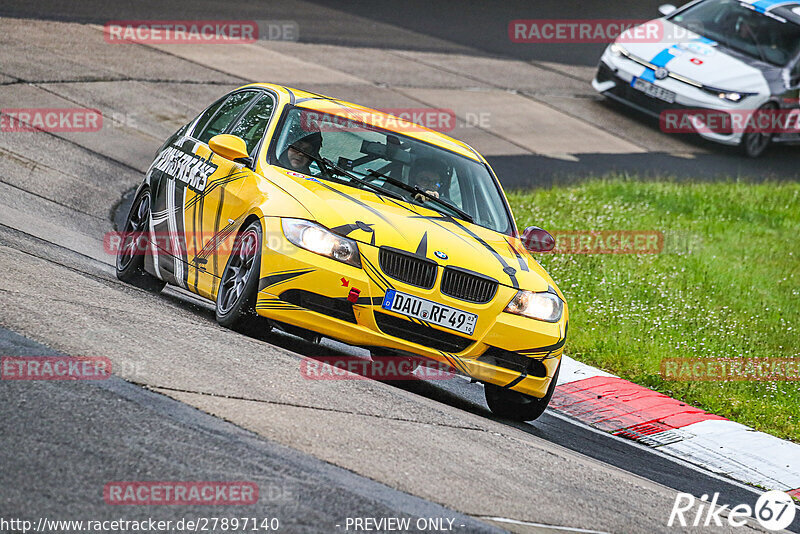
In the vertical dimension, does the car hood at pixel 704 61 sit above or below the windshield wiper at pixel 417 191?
below

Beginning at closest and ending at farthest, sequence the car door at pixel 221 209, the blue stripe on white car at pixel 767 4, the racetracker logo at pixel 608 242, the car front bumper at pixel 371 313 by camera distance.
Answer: the car front bumper at pixel 371 313 → the car door at pixel 221 209 → the racetracker logo at pixel 608 242 → the blue stripe on white car at pixel 767 4

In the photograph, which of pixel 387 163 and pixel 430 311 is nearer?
pixel 430 311

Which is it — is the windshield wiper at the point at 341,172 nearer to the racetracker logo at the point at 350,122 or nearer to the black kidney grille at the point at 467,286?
the racetracker logo at the point at 350,122

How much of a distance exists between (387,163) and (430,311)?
157 centimetres

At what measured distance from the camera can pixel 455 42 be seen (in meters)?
23.7

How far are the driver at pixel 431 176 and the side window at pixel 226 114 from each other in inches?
57.8

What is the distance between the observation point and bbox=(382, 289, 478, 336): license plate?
6.95 meters

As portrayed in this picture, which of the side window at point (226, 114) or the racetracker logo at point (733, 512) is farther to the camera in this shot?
the side window at point (226, 114)

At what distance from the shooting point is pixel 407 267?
23.0 feet

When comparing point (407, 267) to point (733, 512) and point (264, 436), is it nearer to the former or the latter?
point (264, 436)

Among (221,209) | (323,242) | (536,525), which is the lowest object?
(536,525)

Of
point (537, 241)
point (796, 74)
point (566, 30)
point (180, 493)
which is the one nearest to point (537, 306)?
point (537, 241)

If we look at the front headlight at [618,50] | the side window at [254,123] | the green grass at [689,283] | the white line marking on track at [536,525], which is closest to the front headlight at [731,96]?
the front headlight at [618,50]

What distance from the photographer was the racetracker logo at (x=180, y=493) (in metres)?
4.46
